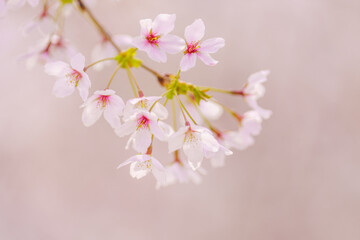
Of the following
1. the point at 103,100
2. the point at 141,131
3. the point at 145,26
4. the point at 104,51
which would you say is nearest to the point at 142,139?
the point at 141,131

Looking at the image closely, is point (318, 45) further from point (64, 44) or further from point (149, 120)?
point (149, 120)

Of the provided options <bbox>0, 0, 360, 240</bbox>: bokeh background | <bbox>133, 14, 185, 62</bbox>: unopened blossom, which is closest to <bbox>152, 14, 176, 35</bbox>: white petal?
<bbox>133, 14, 185, 62</bbox>: unopened blossom

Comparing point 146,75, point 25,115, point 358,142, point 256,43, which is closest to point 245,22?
point 256,43

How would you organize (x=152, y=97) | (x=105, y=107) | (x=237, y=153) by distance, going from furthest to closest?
(x=237, y=153)
(x=105, y=107)
(x=152, y=97)

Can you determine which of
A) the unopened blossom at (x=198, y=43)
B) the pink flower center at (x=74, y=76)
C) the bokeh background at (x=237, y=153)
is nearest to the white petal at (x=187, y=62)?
the unopened blossom at (x=198, y=43)

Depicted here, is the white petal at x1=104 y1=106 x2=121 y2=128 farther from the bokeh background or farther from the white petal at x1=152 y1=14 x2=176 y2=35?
the bokeh background

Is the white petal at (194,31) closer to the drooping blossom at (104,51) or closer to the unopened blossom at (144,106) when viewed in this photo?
the unopened blossom at (144,106)

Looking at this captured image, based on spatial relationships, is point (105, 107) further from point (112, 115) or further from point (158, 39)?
point (158, 39)
